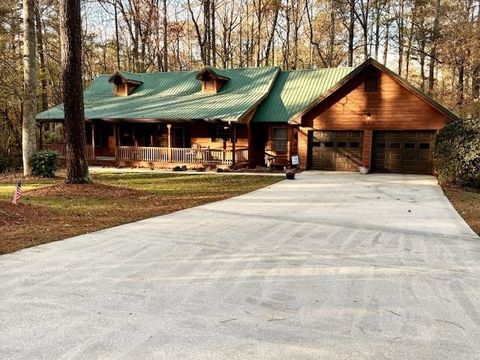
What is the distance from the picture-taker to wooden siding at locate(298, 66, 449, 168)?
18.8 metres

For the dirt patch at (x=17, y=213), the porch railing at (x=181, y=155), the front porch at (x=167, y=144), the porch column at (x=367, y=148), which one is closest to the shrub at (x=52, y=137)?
the front porch at (x=167, y=144)

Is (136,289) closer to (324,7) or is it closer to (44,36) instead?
(44,36)

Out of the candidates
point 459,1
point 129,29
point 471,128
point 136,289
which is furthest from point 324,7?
point 136,289

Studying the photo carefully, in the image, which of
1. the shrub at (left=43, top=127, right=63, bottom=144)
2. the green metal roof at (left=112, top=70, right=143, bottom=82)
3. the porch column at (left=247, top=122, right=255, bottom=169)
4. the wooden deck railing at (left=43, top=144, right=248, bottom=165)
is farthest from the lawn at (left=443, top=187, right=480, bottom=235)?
the shrub at (left=43, top=127, right=63, bottom=144)

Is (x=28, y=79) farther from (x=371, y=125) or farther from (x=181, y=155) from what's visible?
(x=371, y=125)

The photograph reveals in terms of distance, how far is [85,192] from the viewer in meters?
11.7

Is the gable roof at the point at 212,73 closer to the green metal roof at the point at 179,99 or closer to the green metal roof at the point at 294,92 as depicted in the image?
the green metal roof at the point at 179,99

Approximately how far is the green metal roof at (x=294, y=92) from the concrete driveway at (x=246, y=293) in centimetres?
1434

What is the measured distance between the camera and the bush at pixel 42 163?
54.3 ft

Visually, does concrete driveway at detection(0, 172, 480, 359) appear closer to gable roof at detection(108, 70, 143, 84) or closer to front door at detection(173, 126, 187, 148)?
front door at detection(173, 126, 187, 148)

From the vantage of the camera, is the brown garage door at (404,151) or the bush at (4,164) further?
the bush at (4,164)

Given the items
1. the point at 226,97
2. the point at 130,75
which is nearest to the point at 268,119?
the point at 226,97

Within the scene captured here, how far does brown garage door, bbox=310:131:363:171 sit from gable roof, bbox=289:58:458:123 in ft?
5.10

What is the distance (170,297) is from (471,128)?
14.0 meters
